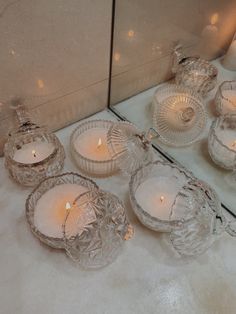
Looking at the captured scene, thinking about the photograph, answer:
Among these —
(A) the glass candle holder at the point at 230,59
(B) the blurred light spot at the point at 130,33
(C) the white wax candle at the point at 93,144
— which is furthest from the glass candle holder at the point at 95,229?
(A) the glass candle holder at the point at 230,59

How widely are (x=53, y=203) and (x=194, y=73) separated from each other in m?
0.48

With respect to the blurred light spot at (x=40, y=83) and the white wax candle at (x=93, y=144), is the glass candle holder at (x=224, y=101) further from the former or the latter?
the blurred light spot at (x=40, y=83)

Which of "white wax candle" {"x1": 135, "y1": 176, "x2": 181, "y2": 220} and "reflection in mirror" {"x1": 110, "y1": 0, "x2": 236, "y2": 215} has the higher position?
"reflection in mirror" {"x1": 110, "y1": 0, "x2": 236, "y2": 215}

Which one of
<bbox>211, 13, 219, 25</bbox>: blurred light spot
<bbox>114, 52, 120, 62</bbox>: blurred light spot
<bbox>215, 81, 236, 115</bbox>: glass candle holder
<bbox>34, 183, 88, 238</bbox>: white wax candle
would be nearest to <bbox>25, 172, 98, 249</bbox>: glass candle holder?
<bbox>34, 183, 88, 238</bbox>: white wax candle

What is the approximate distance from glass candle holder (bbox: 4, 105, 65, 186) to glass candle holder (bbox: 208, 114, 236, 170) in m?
0.30

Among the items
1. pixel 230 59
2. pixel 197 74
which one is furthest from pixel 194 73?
pixel 230 59

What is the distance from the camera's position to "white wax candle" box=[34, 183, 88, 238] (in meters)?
0.55

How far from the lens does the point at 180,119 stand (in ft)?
2.39

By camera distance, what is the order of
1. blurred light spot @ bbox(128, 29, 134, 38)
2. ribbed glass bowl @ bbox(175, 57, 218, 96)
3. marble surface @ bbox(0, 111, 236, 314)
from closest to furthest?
marble surface @ bbox(0, 111, 236, 314)
blurred light spot @ bbox(128, 29, 134, 38)
ribbed glass bowl @ bbox(175, 57, 218, 96)

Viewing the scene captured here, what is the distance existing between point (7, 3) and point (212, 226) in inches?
17.5

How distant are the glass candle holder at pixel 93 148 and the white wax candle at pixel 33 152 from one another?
0.05m

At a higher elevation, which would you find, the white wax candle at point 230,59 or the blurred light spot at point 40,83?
the blurred light spot at point 40,83

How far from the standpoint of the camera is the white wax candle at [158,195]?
0.59 m

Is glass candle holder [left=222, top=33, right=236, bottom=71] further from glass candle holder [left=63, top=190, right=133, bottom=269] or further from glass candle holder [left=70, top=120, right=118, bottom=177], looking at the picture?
glass candle holder [left=63, top=190, right=133, bottom=269]
